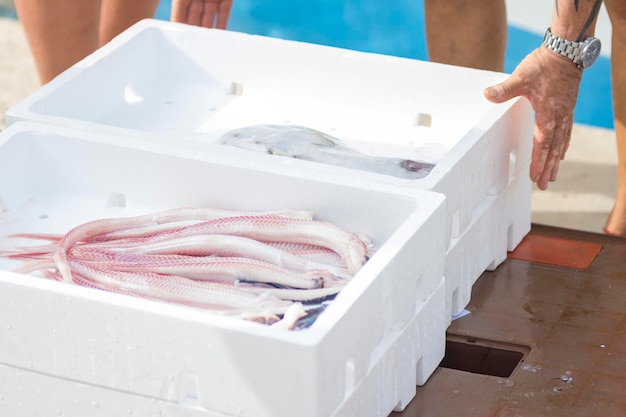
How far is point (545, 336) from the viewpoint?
195 centimetres

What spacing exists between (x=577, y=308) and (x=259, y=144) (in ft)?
2.13

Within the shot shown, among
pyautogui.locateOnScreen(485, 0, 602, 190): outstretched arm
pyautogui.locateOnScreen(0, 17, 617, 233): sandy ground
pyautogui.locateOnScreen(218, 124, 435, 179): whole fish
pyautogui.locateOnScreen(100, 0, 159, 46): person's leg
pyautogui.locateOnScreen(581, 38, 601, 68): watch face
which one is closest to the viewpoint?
pyautogui.locateOnScreen(218, 124, 435, 179): whole fish

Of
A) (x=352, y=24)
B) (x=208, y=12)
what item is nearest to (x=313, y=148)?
(x=208, y=12)

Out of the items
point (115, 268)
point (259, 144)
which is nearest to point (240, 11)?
point (259, 144)

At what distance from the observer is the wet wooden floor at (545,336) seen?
5.75ft

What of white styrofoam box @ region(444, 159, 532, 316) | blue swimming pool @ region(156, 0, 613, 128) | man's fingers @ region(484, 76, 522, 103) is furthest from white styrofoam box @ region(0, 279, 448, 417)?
blue swimming pool @ region(156, 0, 613, 128)

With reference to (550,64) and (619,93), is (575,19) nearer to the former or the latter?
(550,64)

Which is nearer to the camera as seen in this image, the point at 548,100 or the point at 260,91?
the point at 548,100

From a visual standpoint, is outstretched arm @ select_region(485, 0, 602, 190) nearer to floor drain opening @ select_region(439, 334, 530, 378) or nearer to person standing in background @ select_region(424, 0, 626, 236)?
person standing in background @ select_region(424, 0, 626, 236)

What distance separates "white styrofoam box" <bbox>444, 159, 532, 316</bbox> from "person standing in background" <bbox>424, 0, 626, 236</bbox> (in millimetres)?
71

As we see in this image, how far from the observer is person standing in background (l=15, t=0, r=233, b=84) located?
293cm

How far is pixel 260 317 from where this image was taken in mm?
1583

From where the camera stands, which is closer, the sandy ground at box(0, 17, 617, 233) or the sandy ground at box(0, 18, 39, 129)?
the sandy ground at box(0, 17, 617, 233)

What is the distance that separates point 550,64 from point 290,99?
A: 55cm
